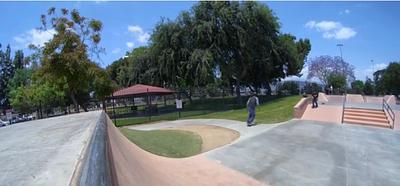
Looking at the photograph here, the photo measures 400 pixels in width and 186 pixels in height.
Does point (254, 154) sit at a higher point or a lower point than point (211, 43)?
lower

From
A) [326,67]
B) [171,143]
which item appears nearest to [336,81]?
[326,67]

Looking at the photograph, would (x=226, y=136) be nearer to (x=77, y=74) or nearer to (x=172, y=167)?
(x=172, y=167)

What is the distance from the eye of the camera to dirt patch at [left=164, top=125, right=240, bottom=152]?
13.6 m

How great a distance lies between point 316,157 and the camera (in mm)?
12266

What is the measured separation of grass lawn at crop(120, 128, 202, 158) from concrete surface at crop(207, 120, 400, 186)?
1059 mm

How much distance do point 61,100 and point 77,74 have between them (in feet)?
78.7

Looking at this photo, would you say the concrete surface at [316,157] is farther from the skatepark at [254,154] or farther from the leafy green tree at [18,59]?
the leafy green tree at [18,59]

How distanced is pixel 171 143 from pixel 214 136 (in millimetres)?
2565

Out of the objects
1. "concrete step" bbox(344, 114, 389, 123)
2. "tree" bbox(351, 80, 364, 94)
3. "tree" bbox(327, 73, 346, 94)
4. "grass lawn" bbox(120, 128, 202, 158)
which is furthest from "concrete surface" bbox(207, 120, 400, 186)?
"tree" bbox(327, 73, 346, 94)

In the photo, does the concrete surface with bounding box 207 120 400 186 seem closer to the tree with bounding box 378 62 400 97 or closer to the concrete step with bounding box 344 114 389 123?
the concrete step with bounding box 344 114 389 123

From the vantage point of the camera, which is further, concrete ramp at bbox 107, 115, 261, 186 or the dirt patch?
the dirt patch

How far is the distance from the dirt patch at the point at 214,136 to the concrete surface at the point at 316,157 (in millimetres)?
732

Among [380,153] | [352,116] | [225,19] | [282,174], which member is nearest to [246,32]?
[225,19]

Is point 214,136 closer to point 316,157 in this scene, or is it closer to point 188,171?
point 316,157
